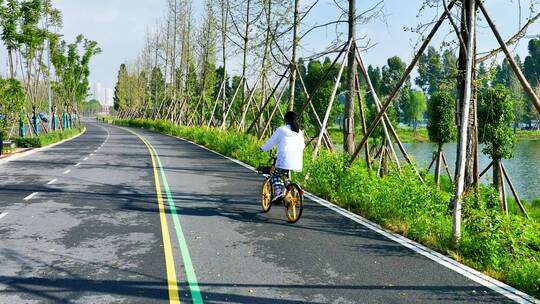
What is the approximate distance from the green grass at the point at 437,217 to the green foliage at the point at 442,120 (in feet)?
64.4

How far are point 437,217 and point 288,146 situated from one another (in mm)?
2920

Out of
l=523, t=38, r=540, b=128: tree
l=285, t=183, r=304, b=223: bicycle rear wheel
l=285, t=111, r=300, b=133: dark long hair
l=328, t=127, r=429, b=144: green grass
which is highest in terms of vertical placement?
l=523, t=38, r=540, b=128: tree

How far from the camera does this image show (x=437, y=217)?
27.3ft

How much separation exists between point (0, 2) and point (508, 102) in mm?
26922

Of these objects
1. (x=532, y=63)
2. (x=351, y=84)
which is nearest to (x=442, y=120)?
(x=351, y=84)

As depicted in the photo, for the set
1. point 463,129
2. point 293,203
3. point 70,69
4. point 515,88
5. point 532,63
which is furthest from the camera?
point 532,63

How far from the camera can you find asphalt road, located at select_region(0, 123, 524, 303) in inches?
213

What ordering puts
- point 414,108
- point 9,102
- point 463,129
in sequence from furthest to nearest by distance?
point 414,108
point 9,102
point 463,129

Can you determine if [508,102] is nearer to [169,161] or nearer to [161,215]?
[169,161]

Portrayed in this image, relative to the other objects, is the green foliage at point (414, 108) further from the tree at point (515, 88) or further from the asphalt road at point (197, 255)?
the asphalt road at point (197, 255)

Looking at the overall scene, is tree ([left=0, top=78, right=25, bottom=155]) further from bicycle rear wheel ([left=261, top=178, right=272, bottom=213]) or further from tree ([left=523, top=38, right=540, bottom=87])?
tree ([left=523, top=38, right=540, bottom=87])

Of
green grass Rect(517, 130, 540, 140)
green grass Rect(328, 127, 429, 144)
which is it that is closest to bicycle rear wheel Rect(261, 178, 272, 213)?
green grass Rect(328, 127, 429, 144)

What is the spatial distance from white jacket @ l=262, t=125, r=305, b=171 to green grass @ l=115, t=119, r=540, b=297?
1852 mm

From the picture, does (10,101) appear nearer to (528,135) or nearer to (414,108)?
(414,108)
